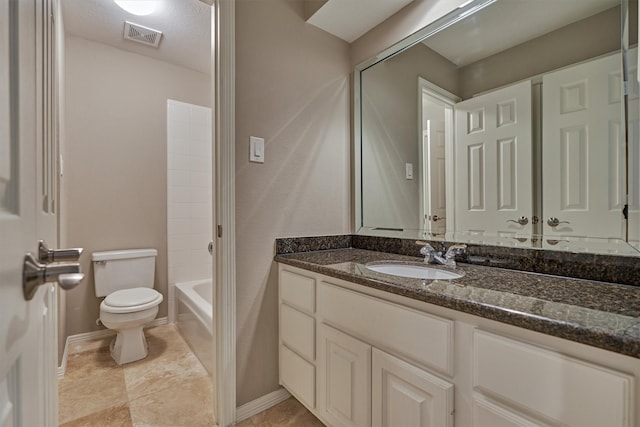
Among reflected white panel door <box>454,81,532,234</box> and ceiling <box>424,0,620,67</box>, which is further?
reflected white panel door <box>454,81,532,234</box>

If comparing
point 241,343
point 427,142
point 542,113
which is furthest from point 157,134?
point 542,113

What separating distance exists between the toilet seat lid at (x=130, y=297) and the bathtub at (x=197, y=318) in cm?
25

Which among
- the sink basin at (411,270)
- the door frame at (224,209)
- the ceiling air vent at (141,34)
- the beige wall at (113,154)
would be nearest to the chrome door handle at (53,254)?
Result: the door frame at (224,209)

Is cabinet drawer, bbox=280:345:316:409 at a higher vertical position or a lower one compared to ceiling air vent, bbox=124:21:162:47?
lower

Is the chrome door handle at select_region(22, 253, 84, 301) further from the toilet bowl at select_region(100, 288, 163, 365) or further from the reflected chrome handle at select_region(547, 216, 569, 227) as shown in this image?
the toilet bowl at select_region(100, 288, 163, 365)

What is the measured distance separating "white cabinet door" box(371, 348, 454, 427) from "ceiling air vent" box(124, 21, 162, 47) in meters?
2.56

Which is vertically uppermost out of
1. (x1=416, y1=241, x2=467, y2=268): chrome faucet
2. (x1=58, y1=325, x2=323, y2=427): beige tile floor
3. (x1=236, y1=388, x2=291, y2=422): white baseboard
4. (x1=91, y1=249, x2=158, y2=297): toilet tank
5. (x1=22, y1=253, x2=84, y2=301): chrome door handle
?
(x1=22, y1=253, x2=84, y2=301): chrome door handle

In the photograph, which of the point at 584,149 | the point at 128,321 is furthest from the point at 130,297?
the point at 584,149

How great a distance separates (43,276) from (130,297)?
201cm

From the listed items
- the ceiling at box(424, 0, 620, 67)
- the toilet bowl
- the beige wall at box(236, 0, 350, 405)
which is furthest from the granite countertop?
the toilet bowl

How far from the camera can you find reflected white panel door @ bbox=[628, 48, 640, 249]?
36.9 inches

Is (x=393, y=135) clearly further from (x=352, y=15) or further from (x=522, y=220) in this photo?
(x=522, y=220)

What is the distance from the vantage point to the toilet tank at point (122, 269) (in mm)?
2279

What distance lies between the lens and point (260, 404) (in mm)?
1522
